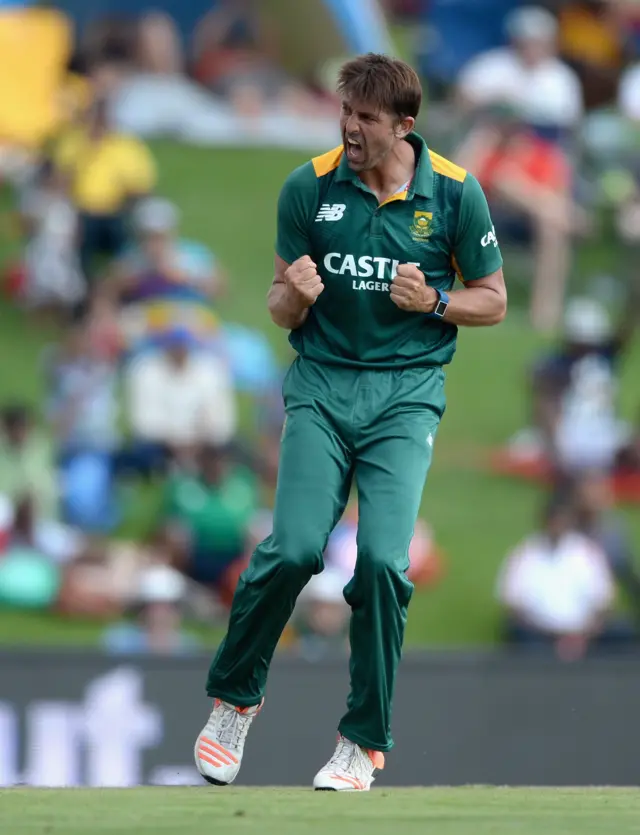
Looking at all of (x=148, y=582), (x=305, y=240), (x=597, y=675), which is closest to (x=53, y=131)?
(x=148, y=582)

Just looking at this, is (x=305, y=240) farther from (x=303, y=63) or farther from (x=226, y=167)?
(x=303, y=63)

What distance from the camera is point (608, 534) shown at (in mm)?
11680

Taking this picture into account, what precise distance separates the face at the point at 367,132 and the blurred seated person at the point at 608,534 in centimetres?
649

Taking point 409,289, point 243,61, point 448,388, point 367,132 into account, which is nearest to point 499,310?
point 409,289

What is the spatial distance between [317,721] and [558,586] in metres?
2.32

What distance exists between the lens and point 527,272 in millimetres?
14477

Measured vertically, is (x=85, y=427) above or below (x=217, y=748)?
above

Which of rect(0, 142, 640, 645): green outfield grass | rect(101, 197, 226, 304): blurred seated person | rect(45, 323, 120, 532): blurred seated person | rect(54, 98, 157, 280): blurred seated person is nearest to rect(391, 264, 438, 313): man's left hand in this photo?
rect(0, 142, 640, 645): green outfield grass

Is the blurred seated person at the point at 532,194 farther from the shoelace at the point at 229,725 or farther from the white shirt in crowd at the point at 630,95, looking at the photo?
the shoelace at the point at 229,725

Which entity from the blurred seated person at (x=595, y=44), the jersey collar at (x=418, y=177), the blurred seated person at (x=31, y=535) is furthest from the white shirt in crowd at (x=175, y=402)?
the jersey collar at (x=418, y=177)

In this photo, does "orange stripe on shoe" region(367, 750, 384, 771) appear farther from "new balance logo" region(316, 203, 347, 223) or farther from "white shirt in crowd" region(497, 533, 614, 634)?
"white shirt in crowd" region(497, 533, 614, 634)

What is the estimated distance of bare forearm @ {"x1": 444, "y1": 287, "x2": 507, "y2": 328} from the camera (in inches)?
220

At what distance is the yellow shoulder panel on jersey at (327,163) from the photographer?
18.3 ft

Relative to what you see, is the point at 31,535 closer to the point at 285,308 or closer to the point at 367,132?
the point at 285,308
